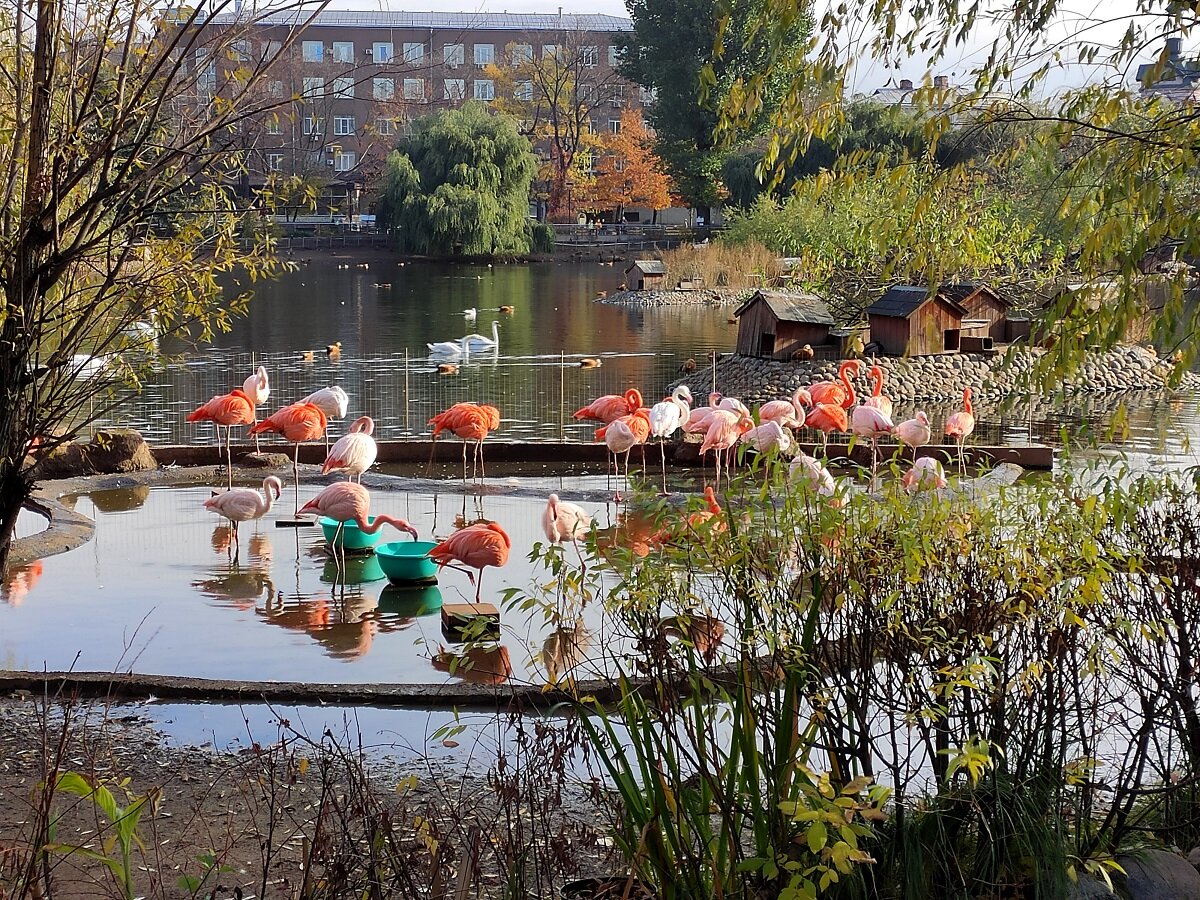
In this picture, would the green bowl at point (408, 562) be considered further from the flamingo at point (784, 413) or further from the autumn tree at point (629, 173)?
the autumn tree at point (629, 173)

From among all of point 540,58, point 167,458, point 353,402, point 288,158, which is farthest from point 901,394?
point 540,58

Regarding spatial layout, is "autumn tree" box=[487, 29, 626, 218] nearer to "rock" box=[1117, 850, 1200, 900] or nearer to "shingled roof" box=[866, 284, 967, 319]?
"shingled roof" box=[866, 284, 967, 319]

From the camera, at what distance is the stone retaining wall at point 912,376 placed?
20.1 meters

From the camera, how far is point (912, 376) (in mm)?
20578

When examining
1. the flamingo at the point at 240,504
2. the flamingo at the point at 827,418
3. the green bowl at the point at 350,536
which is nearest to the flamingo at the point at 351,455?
the flamingo at the point at 240,504

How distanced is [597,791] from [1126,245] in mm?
2307

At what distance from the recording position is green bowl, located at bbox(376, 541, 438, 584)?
866 centimetres

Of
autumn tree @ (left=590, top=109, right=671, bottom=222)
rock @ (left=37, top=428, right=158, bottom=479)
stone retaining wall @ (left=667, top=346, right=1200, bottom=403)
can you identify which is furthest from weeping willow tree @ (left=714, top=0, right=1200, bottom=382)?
autumn tree @ (left=590, top=109, right=671, bottom=222)

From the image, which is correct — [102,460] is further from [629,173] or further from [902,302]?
[629,173]

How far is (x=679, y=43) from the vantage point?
5359 centimetres

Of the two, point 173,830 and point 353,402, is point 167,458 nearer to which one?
point 353,402

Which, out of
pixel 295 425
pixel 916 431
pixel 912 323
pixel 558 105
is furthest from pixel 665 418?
pixel 558 105

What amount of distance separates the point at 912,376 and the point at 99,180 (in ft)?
57.0

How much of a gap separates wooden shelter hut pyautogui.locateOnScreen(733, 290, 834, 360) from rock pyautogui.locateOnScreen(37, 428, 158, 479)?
10363 mm
